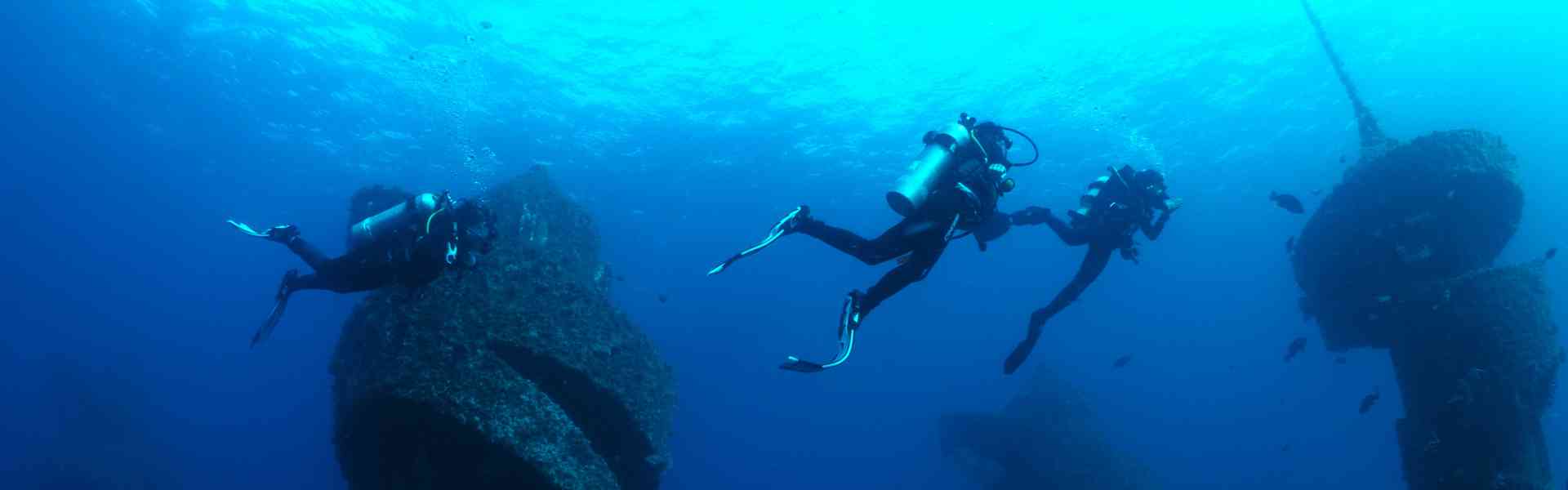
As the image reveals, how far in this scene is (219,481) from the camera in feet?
162

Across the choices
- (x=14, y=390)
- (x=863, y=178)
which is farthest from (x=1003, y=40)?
(x=14, y=390)

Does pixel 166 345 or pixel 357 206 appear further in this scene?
pixel 166 345

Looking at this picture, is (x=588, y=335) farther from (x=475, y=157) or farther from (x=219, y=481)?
(x=219, y=481)

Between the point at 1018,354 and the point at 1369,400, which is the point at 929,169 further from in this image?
the point at 1369,400

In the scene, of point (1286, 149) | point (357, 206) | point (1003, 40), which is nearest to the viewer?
point (357, 206)

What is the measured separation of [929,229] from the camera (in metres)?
7.18


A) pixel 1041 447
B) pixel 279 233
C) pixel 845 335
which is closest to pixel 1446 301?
pixel 845 335

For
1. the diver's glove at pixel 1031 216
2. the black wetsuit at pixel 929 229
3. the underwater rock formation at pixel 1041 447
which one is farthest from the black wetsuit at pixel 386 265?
the underwater rock formation at pixel 1041 447

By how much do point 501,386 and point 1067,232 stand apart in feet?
26.2

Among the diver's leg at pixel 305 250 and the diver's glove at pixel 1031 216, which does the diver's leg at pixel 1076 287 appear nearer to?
the diver's glove at pixel 1031 216

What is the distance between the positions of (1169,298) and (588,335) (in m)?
75.5

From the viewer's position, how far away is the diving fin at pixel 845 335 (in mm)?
6463

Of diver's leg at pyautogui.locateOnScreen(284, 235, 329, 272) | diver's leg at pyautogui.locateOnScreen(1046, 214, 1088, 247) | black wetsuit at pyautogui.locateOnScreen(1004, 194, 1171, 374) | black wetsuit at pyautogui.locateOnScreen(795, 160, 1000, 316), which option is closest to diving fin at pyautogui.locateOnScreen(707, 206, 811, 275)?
black wetsuit at pyautogui.locateOnScreen(795, 160, 1000, 316)

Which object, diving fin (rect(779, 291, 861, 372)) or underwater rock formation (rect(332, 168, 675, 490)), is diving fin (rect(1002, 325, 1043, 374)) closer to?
diving fin (rect(779, 291, 861, 372))
